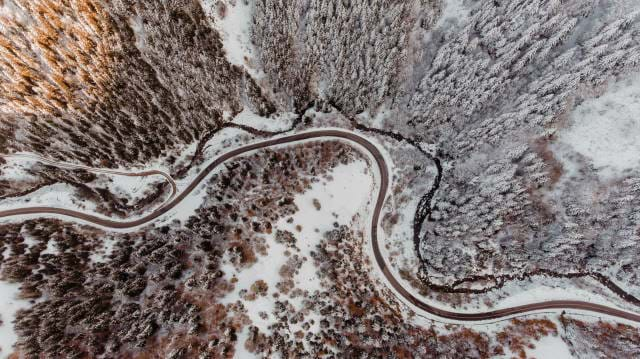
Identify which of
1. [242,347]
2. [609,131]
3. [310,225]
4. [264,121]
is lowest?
[242,347]

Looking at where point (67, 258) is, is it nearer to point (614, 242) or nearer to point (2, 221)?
point (2, 221)

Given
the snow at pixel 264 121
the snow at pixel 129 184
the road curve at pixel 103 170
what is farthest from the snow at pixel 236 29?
the snow at pixel 129 184

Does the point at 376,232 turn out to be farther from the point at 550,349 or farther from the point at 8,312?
the point at 8,312

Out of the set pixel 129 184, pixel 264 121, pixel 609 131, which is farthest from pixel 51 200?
pixel 609 131

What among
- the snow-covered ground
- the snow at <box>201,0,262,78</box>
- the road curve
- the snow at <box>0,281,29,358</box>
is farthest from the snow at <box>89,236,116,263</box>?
the snow at <box>201,0,262,78</box>

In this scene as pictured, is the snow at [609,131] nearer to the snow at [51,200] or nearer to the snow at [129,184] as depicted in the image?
the snow at [129,184]

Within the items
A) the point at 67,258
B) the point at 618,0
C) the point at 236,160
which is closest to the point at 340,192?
the point at 236,160
